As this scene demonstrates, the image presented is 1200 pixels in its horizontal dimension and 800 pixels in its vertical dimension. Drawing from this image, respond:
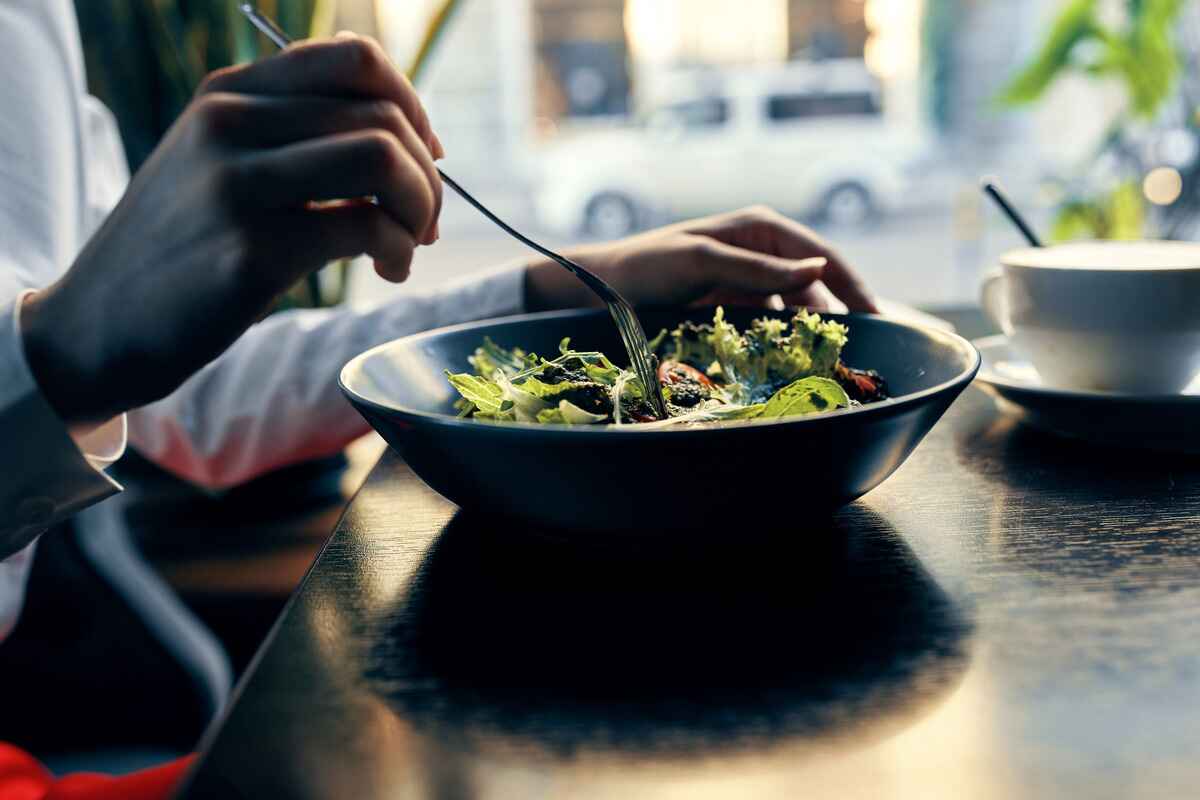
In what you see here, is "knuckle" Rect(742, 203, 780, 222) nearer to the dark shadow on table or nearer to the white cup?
the white cup

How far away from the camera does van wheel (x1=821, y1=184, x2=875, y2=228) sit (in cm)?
703

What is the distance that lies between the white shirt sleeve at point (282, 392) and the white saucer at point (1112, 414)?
0.48 m

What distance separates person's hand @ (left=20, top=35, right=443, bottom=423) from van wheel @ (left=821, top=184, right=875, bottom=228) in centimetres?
675

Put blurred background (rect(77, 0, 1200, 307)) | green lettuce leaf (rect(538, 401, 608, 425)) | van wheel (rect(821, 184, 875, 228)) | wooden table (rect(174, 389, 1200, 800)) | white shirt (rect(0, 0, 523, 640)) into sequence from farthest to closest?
van wheel (rect(821, 184, 875, 228)), blurred background (rect(77, 0, 1200, 307)), white shirt (rect(0, 0, 523, 640)), green lettuce leaf (rect(538, 401, 608, 425)), wooden table (rect(174, 389, 1200, 800))

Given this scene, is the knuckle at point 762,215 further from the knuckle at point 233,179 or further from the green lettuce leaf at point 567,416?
the knuckle at point 233,179

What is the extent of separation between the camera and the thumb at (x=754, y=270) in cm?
81

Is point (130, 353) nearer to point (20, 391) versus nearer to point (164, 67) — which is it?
point (20, 391)

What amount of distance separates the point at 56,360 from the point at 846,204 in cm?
689

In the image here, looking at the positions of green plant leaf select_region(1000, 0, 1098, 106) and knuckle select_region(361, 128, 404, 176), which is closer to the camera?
knuckle select_region(361, 128, 404, 176)

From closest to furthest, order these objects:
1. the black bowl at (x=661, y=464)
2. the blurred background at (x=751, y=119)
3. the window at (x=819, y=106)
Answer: the black bowl at (x=661, y=464) < the blurred background at (x=751, y=119) < the window at (x=819, y=106)


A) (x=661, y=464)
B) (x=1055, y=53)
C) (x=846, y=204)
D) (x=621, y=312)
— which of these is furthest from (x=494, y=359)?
(x=846, y=204)

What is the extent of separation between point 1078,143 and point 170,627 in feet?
23.1

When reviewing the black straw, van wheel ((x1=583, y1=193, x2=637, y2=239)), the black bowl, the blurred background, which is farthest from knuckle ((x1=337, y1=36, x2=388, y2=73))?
van wheel ((x1=583, y1=193, x2=637, y2=239))

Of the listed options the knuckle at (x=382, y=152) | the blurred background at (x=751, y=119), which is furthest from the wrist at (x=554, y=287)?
the blurred background at (x=751, y=119)
